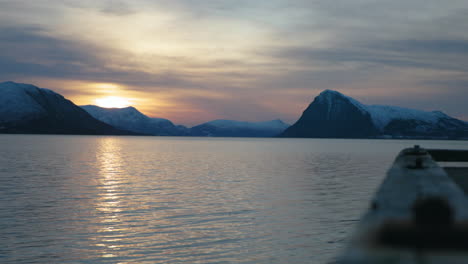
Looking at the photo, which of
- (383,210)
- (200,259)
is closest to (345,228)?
(200,259)

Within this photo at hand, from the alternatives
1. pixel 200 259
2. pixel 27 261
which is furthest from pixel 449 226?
pixel 27 261

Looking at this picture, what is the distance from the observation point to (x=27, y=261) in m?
15.7

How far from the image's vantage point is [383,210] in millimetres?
5152

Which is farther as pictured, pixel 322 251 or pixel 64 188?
pixel 64 188

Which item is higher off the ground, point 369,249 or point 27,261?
point 369,249

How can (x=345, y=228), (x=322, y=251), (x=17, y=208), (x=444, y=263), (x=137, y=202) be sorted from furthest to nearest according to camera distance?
(x=137, y=202), (x=17, y=208), (x=345, y=228), (x=322, y=251), (x=444, y=263)

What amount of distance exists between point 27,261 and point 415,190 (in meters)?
14.2

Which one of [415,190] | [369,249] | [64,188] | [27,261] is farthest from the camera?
[64,188]

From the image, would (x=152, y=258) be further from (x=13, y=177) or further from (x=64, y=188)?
(x=13, y=177)

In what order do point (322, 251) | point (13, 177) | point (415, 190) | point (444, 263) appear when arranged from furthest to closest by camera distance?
point (13, 177) → point (322, 251) → point (415, 190) → point (444, 263)

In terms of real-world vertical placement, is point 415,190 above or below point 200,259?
above

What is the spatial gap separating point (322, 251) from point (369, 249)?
14880 millimetres

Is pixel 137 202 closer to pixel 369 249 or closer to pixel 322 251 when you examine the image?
pixel 322 251

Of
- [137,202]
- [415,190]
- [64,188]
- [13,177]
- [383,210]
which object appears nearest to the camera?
[383,210]
